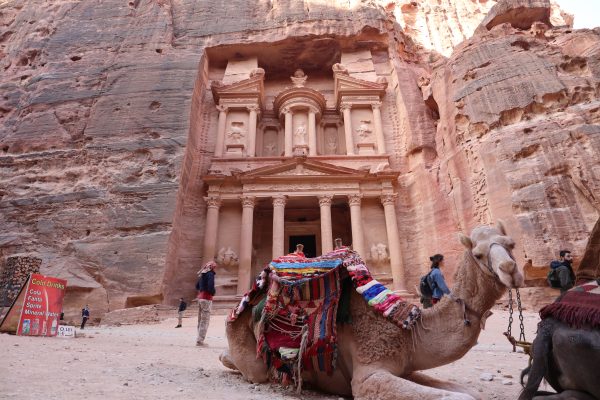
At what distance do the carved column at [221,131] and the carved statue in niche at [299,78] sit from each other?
15.1ft

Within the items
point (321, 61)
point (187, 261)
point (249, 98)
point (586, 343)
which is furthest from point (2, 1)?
point (586, 343)

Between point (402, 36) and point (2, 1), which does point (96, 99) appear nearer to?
point (2, 1)

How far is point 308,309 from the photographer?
314 centimetres

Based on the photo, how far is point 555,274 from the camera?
597 centimetres

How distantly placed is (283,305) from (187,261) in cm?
1353

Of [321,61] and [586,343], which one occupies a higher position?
[321,61]

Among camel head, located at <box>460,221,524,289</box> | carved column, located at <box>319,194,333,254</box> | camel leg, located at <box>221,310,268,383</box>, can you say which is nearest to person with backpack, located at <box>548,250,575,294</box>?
camel head, located at <box>460,221,524,289</box>

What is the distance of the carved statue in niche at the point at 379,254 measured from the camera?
1636 cm

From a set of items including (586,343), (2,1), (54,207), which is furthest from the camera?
(2,1)

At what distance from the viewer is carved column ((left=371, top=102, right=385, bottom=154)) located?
63.1 ft

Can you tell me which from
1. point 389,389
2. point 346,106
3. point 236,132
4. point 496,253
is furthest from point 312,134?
point 389,389

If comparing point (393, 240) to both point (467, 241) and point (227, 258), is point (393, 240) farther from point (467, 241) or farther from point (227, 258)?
point (467, 241)

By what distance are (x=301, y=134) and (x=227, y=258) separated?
810 cm

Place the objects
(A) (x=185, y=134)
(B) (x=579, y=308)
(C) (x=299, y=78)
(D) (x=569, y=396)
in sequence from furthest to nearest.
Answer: (C) (x=299, y=78) < (A) (x=185, y=134) < (B) (x=579, y=308) < (D) (x=569, y=396)
